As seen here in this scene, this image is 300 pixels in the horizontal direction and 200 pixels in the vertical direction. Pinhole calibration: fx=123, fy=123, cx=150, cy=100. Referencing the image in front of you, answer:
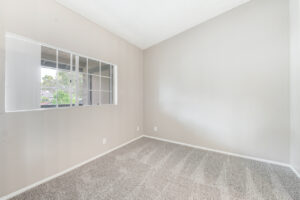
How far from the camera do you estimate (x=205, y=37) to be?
3002 millimetres

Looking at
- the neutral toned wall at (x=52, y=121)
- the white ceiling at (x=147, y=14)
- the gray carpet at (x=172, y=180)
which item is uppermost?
the white ceiling at (x=147, y=14)

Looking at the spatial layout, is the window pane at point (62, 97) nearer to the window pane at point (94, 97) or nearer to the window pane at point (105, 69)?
the window pane at point (94, 97)

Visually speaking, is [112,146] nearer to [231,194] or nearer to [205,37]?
[231,194]

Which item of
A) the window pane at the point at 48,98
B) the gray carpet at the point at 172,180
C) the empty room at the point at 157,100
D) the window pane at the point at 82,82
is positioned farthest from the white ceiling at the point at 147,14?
the gray carpet at the point at 172,180

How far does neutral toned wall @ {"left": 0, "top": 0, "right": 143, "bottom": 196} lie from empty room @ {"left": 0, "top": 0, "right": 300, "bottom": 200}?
0.01 metres

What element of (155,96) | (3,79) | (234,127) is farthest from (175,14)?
(3,79)

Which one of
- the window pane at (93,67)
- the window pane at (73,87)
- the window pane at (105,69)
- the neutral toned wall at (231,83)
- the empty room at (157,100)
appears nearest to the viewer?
the empty room at (157,100)

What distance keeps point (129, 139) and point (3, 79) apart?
266 centimetres

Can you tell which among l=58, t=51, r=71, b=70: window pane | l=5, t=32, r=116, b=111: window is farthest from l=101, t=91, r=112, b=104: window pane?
l=58, t=51, r=71, b=70: window pane

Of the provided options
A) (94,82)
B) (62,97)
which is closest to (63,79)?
(62,97)

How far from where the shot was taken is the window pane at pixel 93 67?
8.18 feet

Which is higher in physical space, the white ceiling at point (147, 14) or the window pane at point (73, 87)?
the white ceiling at point (147, 14)

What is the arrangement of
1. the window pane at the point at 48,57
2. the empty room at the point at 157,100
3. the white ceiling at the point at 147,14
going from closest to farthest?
the empty room at the point at 157,100, the window pane at the point at 48,57, the white ceiling at the point at 147,14

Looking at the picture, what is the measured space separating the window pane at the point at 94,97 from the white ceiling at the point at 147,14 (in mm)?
1410
